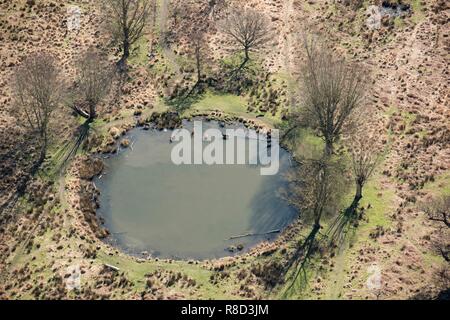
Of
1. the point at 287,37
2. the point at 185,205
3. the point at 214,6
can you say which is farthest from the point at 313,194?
the point at 214,6

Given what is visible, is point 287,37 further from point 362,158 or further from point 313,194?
point 313,194

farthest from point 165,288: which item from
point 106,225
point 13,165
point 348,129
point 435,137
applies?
point 435,137

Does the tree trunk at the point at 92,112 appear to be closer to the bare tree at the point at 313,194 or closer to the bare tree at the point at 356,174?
the bare tree at the point at 313,194

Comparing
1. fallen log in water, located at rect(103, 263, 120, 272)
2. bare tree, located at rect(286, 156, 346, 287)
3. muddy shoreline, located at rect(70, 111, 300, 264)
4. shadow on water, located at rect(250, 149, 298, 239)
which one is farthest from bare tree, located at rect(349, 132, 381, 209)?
fallen log in water, located at rect(103, 263, 120, 272)

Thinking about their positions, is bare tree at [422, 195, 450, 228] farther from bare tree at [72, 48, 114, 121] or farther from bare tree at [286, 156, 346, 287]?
bare tree at [72, 48, 114, 121]

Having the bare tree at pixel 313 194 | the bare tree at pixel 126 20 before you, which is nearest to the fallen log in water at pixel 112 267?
the bare tree at pixel 313 194

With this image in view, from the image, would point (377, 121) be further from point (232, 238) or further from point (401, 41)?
point (232, 238)
